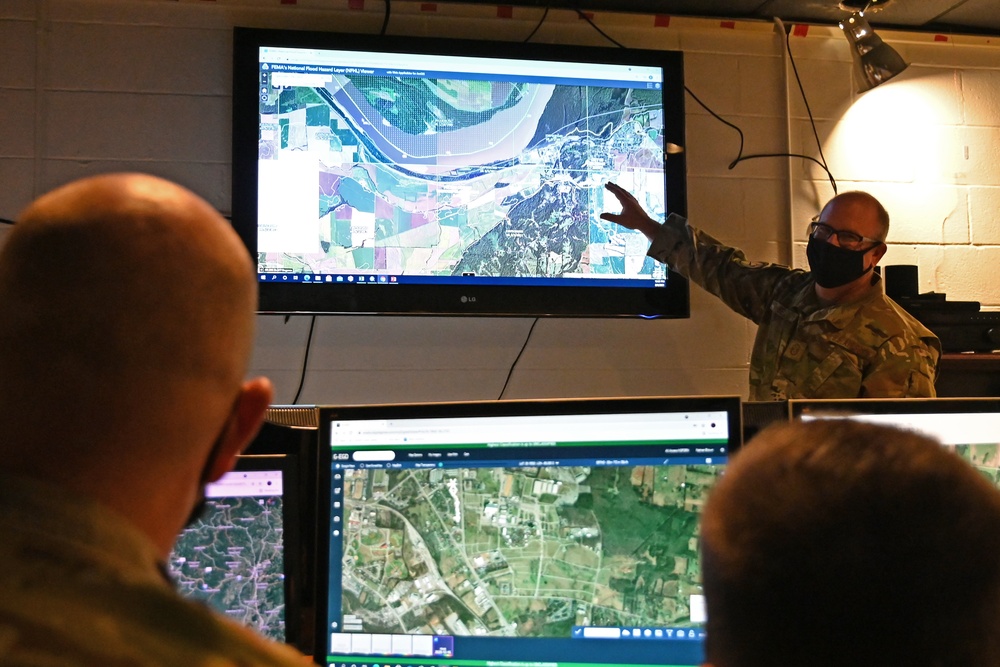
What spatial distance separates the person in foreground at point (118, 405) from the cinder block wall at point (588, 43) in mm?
2343

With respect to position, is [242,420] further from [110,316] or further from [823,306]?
[823,306]

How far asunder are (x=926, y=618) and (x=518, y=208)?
2.50 meters

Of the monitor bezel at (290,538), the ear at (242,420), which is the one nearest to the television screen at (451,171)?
the monitor bezel at (290,538)

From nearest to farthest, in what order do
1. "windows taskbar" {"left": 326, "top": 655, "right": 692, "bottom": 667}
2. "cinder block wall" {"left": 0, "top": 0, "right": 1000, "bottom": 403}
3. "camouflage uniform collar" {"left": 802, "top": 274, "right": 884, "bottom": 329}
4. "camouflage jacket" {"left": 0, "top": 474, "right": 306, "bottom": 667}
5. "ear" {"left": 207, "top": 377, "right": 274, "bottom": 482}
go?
"camouflage jacket" {"left": 0, "top": 474, "right": 306, "bottom": 667} < "ear" {"left": 207, "top": 377, "right": 274, "bottom": 482} < "windows taskbar" {"left": 326, "top": 655, "right": 692, "bottom": 667} < "camouflage uniform collar" {"left": 802, "top": 274, "right": 884, "bottom": 329} < "cinder block wall" {"left": 0, "top": 0, "right": 1000, "bottom": 403}

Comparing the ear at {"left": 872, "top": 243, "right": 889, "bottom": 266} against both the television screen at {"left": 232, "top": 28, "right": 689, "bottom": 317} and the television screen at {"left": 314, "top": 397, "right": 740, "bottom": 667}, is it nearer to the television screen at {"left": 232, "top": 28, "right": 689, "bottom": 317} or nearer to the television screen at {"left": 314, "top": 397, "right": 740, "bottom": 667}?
the television screen at {"left": 232, "top": 28, "right": 689, "bottom": 317}

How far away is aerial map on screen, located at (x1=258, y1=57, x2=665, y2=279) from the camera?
2.80m

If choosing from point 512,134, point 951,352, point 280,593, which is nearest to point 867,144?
point 951,352

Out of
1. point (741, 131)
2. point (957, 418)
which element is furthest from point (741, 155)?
point (957, 418)

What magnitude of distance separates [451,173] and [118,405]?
7.83 ft

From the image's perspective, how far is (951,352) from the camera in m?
2.93

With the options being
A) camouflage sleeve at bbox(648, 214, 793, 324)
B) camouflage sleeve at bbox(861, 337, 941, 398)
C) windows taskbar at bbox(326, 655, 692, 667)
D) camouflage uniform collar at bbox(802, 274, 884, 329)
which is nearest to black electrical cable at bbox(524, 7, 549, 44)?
camouflage sleeve at bbox(648, 214, 793, 324)

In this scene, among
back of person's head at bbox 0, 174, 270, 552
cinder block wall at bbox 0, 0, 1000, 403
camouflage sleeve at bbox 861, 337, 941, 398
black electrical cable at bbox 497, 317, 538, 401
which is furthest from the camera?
black electrical cable at bbox 497, 317, 538, 401

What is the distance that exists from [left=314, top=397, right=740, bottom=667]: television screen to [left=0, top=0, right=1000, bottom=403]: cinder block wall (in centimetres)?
192

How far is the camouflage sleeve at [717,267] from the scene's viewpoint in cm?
292
